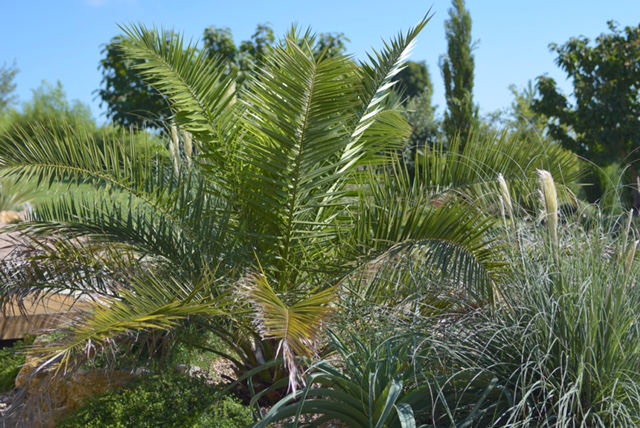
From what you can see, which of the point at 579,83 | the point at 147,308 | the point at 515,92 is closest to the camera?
the point at 147,308

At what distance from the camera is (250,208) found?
17.3 ft

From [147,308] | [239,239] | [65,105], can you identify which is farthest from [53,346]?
[65,105]

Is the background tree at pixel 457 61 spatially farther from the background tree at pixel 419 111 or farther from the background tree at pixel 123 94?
the background tree at pixel 123 94

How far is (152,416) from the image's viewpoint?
439 centimetres

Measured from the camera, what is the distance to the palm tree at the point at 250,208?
15.5 ft

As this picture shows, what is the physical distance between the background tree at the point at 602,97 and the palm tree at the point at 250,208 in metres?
13.0

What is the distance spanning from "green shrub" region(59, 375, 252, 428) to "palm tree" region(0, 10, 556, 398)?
1.20 feet

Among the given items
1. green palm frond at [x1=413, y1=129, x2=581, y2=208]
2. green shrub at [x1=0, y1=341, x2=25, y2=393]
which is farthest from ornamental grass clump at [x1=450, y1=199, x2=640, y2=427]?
green shrub at [x1=0, y1=341, x2=25, y2=393]

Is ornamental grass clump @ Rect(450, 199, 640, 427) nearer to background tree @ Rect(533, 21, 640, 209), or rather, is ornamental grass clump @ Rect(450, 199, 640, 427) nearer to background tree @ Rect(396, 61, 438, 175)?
background tree @ Rect(396, 61, 438, 175)

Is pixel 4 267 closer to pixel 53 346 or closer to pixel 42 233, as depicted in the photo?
pixel 42 233

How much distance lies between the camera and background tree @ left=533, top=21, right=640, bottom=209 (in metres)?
17.3

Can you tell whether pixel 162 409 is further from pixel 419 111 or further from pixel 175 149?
pixel 419 111

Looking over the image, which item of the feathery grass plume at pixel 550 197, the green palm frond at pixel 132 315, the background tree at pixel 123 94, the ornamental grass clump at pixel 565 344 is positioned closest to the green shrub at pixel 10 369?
the green palm frond at pixel 132 315

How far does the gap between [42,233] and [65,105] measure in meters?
27.4
